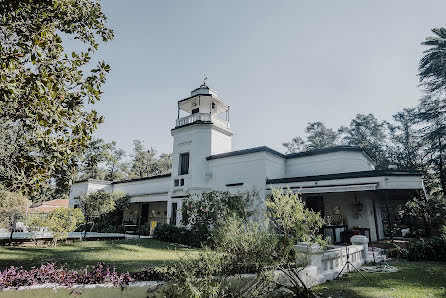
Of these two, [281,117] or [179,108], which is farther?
[179,108]

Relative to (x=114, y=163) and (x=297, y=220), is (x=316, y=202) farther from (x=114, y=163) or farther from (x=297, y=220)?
(x=114, y=163)

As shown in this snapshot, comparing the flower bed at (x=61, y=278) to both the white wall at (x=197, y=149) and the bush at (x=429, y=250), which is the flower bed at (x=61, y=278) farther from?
the white wall at (x=197, y=149)

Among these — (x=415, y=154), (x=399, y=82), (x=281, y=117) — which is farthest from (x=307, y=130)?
(x=399, y=82)

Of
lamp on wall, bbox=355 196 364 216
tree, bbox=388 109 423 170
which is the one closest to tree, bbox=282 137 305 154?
tree, bbox=388 109 423 170

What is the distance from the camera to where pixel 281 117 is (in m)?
18.6

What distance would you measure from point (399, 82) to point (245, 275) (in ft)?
43.1

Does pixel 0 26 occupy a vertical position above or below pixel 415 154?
below

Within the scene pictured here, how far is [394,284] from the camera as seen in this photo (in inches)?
250

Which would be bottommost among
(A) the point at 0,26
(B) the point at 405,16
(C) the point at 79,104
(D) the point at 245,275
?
(D) the point at 245,275

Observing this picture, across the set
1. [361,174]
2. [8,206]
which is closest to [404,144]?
[361,174]

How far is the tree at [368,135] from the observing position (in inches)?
1422

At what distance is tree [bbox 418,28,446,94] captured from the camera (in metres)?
24.0

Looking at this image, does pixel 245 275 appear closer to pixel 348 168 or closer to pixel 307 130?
pixel 348 168

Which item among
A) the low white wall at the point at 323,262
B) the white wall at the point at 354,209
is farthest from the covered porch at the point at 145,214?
the low white wall at the point at 323,262
